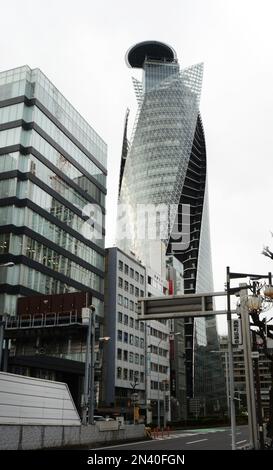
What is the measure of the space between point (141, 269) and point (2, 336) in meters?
77.5

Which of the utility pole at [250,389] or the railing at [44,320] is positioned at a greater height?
the railing at [44,320]

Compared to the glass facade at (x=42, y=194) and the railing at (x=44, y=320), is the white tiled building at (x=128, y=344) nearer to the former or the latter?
the glass facade at (x=42, y=194)

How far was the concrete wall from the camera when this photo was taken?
23734 millimetres

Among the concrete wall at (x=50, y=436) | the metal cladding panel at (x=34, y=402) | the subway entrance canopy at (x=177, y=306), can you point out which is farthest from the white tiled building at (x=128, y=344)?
the subway entrance canopy at (x=177, y=306)

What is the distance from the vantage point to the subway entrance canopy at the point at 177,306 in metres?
22.5

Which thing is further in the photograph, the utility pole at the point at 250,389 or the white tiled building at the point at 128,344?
the white tiled building at the point at 128,344

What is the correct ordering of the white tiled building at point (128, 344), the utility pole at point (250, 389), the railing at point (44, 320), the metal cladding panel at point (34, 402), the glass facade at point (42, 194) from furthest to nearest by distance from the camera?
the white tiled building at point (128, 344) < the glass facade at point (42, 194) < the railing at point (44, 320) < the metal cladding panel at point (34, 402) < the utility pole at point (250, 389)

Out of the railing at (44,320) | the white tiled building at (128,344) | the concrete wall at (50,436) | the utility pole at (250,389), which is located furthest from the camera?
the white tiled building at (128,344)

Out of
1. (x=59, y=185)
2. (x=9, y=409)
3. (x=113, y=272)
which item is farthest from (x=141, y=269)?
(x=9, y=409)

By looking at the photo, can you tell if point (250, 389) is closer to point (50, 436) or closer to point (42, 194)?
point (50, 436)

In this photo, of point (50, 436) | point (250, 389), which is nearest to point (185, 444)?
point (50, 436)

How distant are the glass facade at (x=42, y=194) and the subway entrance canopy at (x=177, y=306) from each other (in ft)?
155

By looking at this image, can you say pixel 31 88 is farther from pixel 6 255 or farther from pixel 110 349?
pixel 110 349

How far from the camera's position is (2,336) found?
132ft
